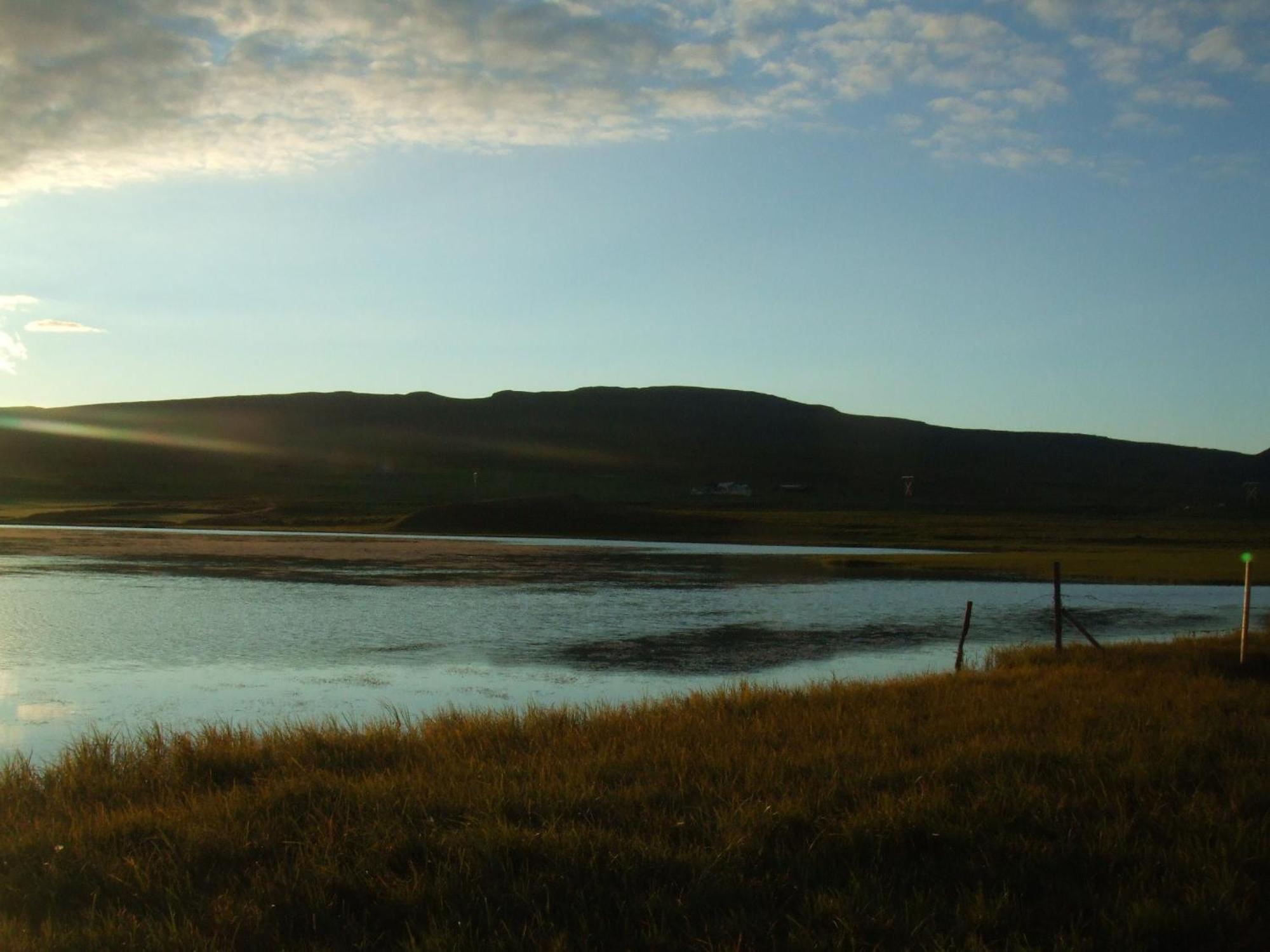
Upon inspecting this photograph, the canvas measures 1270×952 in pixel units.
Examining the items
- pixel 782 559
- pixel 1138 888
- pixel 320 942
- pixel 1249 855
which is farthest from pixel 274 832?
pixel 782 559

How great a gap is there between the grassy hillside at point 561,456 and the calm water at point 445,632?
74.0 m

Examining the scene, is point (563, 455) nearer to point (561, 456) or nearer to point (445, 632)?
point (561, 456)

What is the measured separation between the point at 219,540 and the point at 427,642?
4336 cm

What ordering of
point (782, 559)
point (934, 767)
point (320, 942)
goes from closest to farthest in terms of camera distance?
point (320, 942), point (934, 767), point (782, 559)

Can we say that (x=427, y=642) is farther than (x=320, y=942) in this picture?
Yes

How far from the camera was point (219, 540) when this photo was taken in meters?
60.9

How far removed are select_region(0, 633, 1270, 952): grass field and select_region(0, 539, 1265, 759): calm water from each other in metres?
4.71

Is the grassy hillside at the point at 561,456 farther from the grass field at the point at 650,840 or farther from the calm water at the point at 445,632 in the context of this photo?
the grass field at the point at 650,840

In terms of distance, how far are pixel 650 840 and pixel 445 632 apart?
55.5 feet

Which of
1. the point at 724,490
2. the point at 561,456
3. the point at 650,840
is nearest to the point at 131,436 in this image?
the point at 561,456

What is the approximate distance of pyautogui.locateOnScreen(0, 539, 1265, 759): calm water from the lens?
51.1 feet

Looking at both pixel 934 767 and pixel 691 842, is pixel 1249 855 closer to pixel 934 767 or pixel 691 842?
pixel 934 767

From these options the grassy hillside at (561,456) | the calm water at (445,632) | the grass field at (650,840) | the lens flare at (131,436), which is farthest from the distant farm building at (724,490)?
the grass field at (650,840)

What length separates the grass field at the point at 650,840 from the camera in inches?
220
